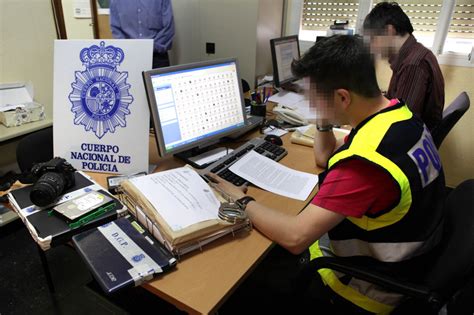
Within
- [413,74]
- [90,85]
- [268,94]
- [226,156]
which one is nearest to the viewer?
[90,85]

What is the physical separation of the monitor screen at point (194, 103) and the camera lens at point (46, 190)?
0.39 metres

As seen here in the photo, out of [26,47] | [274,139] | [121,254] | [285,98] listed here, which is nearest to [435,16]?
[285,98]

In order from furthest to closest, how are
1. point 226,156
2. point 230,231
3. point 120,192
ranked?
1. point 226,156
2. point 120,192
3. point 230,231

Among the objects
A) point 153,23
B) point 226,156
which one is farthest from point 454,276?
point 153,23

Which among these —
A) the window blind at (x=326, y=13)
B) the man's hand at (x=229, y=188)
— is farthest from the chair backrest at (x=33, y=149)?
the window blind at (x=326, y=13)

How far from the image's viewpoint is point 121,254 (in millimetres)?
829

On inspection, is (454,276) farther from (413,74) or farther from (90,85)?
(413,74)

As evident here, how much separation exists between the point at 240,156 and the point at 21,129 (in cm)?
152

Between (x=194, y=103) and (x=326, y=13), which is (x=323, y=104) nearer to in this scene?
(x=194, y=103)

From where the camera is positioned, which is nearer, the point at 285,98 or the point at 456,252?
the point at 456,252

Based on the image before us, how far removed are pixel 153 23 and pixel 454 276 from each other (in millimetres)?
2970

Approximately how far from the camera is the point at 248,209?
1041 millimetres

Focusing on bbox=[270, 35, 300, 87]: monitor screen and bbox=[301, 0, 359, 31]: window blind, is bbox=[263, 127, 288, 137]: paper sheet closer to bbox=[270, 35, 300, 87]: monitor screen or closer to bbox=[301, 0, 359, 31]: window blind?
bbox=[270, 35, 300, 87]: monitor screen

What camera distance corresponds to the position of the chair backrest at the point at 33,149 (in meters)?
1.43
